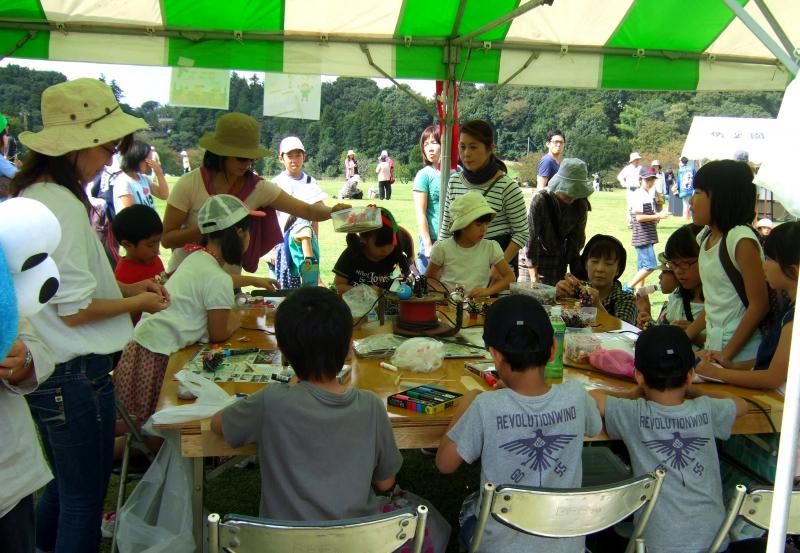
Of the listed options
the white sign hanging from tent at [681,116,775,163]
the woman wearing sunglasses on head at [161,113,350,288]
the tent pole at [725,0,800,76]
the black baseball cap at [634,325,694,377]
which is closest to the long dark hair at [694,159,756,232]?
the tent pole at [725,0,800,76]

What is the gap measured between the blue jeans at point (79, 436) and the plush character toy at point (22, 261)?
0.81 meters

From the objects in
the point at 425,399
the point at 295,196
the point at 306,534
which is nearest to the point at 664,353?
the point at 425,399

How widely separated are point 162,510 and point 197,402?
42 centimetres

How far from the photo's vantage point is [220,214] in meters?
2.79

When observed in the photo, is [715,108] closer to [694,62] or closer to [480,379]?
[694,62]

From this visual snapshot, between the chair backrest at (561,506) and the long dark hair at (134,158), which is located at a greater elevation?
the long dark hair at (134,158)

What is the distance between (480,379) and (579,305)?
4.55 feet

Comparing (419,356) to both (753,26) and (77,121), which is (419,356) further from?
(753,26)

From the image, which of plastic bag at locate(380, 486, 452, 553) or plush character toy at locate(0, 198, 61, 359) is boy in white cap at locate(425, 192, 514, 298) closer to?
plastic bag at locate(380, 486, 452, 553)

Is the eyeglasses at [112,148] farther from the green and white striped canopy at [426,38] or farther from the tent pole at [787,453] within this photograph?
the green and white striped canopy at [426,38]

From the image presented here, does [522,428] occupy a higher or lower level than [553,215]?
lower

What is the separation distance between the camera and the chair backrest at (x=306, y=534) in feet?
4.83

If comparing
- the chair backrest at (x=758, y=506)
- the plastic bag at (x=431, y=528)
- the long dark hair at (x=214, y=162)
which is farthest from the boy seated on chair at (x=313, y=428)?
the long dark hair at (x=214, y=162)

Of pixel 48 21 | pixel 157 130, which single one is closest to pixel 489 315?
pixel 48 21
